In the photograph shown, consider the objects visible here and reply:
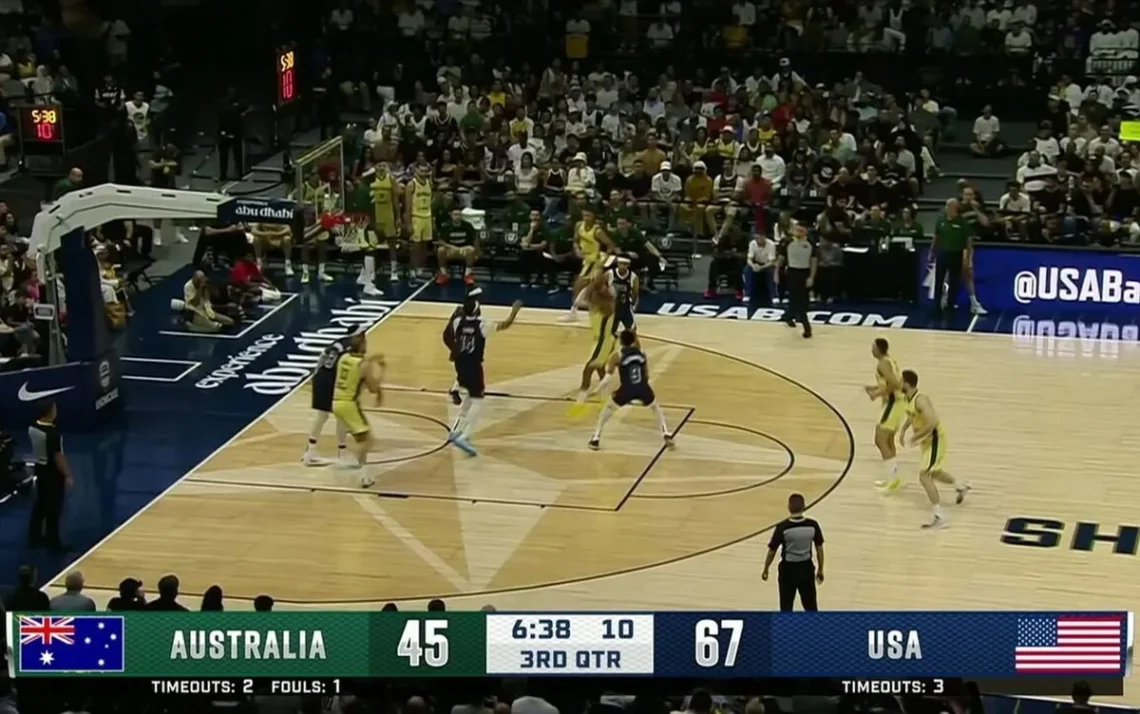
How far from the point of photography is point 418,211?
32.0m

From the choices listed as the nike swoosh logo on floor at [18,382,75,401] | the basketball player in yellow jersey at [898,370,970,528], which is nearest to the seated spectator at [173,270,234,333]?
the nike swoosh logo on floor at [18,382,75,401]

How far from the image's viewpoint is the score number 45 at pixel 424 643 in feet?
52.0

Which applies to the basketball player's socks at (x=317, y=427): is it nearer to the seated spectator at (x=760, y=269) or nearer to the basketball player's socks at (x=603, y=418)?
the basketball player's socks at (x=603, y=418)

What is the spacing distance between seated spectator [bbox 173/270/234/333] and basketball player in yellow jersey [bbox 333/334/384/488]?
22.2 feet

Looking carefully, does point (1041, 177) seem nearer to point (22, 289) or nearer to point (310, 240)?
point (310, 240)

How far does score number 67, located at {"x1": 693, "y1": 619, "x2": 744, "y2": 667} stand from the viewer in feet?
52.1

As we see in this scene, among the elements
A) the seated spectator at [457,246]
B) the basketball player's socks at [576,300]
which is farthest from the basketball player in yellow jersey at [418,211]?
the basketball player's socks at [576,300]

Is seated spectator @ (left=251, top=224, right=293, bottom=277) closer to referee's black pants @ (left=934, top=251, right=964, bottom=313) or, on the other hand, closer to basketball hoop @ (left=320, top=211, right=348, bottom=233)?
basketball hoop @ (left=320, top=211, right=348, bottom=233)

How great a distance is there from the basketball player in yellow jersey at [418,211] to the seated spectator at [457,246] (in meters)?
0.29

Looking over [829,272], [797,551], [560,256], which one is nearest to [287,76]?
[560,256]

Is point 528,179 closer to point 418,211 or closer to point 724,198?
point 418,211

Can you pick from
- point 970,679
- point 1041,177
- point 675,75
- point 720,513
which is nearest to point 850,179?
point 1041,177

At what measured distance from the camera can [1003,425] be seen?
25.4 meters

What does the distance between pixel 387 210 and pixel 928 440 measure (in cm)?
1286
